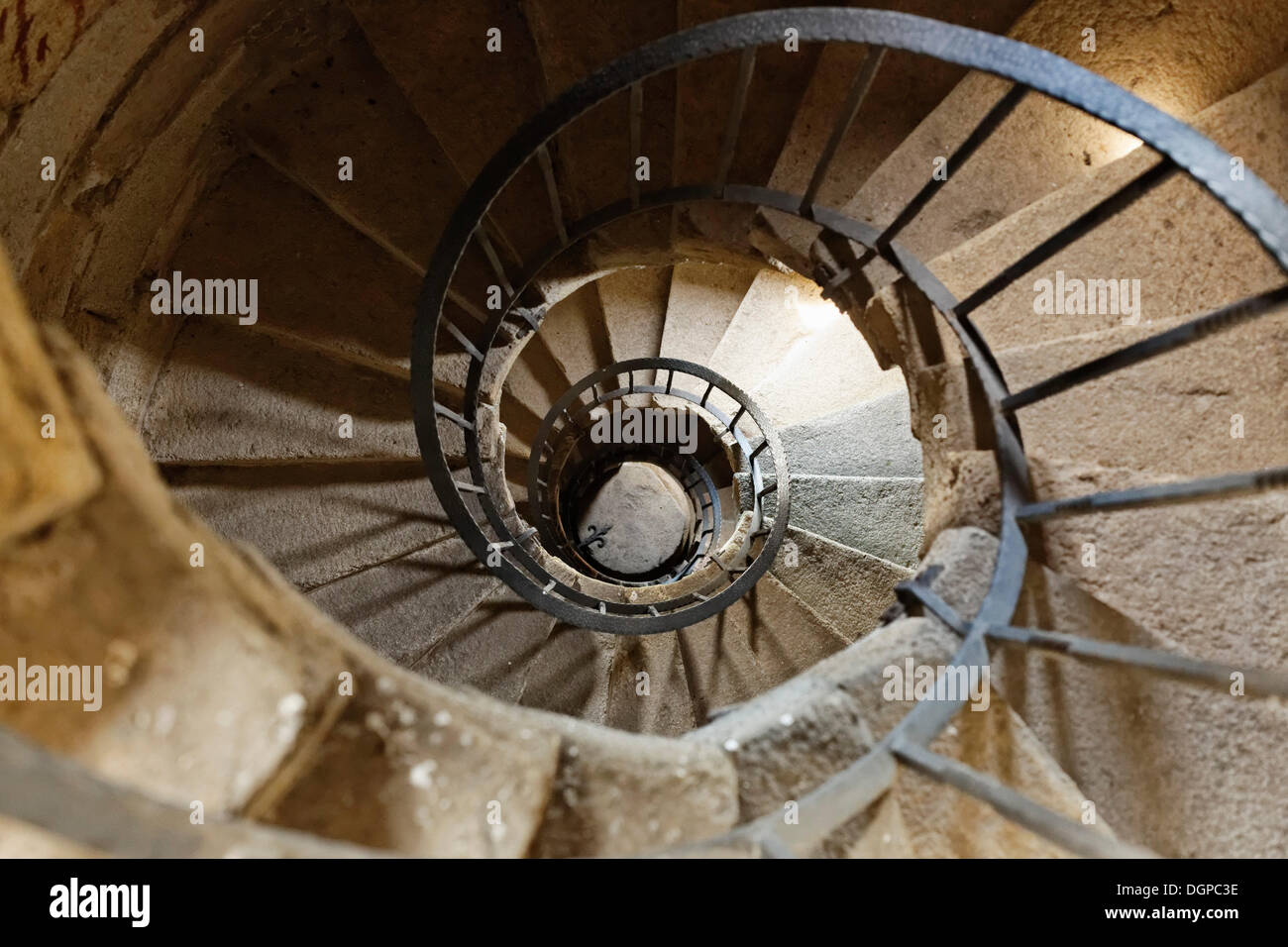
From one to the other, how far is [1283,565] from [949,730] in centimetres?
111

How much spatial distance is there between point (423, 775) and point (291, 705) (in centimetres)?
22

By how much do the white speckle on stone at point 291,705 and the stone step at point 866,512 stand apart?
3557 mm

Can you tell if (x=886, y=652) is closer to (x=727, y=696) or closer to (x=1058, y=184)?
(x=1058, y=184)

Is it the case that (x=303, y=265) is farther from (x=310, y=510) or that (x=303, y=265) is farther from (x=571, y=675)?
(x=571, y=675)

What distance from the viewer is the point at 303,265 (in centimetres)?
315

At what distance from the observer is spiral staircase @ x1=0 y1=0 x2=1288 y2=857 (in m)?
0.90

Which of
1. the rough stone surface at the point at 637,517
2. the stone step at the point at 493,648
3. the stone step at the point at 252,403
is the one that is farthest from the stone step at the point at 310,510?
the rough stone surface at the point at 637,517

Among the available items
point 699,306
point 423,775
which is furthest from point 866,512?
point 423,775

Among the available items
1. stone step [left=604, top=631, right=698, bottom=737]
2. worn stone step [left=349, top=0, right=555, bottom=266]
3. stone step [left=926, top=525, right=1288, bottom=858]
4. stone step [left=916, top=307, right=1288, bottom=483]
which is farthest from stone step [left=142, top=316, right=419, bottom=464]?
stone step [left=926, top=525, right=1288, bottom=858]

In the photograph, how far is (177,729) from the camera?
864mm

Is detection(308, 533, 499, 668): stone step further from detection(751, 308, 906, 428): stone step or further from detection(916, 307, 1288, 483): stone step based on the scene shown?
detection(751, 308, 906, 428): stone step

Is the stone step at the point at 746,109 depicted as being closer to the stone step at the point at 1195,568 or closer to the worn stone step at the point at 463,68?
the worn stone step at the point at 463,68
